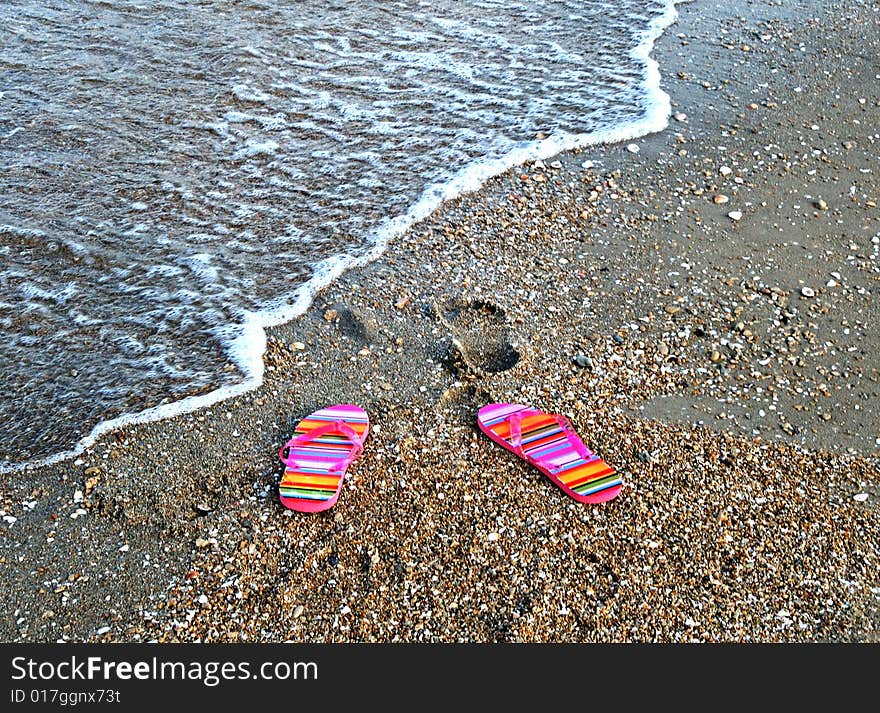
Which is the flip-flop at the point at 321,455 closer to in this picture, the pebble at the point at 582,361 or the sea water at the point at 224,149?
the sea water at the point at 224,149

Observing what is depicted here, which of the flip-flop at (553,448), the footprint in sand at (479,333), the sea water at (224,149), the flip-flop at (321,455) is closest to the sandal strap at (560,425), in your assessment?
the flip-flop at (553,448)

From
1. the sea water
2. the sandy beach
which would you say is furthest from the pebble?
Answer: the sea water

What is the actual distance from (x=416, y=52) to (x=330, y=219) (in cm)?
258

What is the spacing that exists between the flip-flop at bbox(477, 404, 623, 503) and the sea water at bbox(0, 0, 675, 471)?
1.30 metres

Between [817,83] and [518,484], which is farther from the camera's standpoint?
[817,83]

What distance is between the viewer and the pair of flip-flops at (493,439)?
3.56 meters

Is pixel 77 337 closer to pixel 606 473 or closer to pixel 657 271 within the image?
pixel 606 473

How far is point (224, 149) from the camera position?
5895mm

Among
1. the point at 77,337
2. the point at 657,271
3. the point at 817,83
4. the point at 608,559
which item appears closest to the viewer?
the point at 608,559

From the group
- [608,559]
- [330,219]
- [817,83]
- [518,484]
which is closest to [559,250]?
[330,219]

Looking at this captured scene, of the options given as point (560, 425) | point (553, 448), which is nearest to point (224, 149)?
point (560, 425)

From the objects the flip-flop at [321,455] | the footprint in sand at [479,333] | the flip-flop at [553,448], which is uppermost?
the footprint in sand at [479,333]

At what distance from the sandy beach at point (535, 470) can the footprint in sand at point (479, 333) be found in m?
0.02

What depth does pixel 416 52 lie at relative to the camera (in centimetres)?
711
